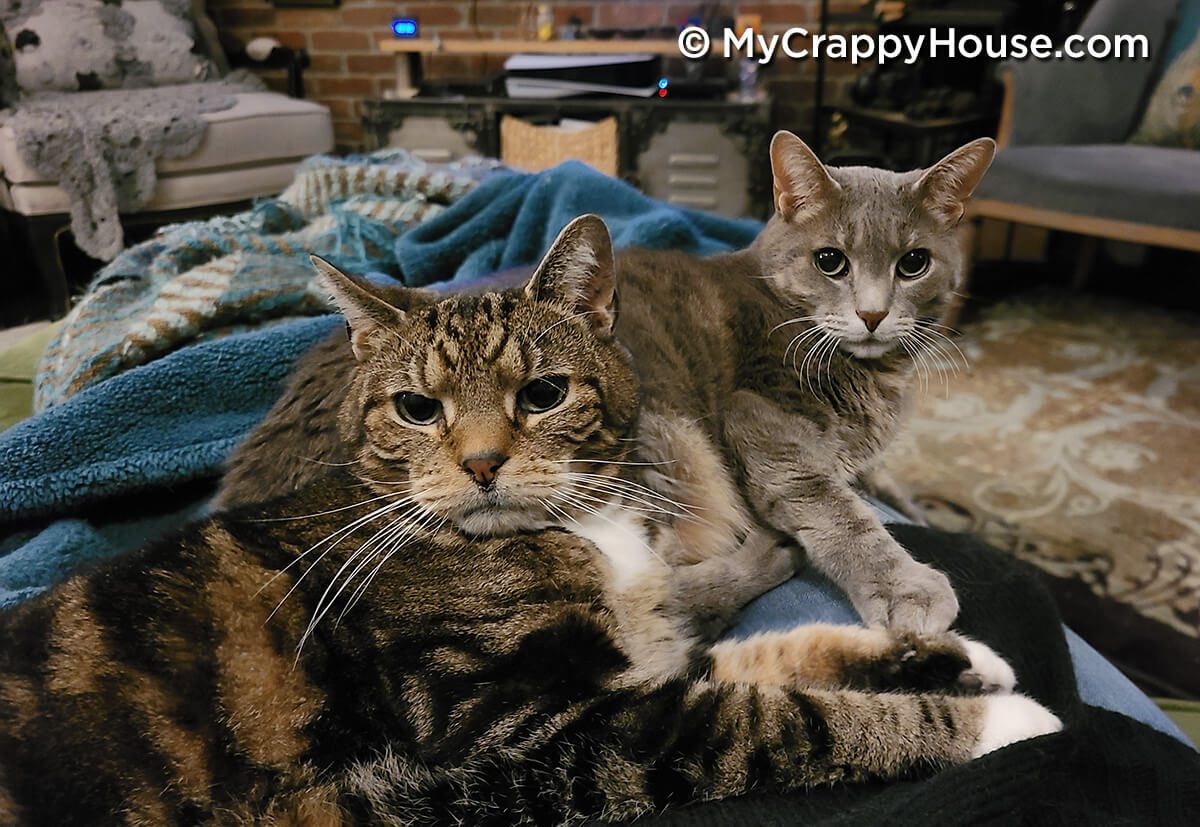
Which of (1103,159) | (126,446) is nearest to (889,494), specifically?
(126,446)

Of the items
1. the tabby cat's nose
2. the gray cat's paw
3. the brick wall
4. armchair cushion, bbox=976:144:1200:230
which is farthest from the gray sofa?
the brick wall

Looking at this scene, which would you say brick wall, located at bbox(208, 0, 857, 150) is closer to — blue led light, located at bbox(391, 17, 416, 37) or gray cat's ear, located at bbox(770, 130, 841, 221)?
blue led light, located at bbox(391, 17, 416, 37)

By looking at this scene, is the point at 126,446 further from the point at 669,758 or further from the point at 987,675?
the point at 987,675

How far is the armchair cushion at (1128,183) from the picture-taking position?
6.11 feet

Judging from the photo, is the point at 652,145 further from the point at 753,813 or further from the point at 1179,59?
the point at 753,813

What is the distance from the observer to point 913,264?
779mm

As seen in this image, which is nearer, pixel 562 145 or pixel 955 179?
pixel 955 179

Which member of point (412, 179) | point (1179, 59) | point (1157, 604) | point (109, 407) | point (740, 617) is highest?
point (1179, 59)

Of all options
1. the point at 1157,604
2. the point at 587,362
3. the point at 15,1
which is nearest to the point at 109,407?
the point at 587,362

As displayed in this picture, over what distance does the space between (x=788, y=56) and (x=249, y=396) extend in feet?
2.44

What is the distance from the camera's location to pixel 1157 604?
1.37 m

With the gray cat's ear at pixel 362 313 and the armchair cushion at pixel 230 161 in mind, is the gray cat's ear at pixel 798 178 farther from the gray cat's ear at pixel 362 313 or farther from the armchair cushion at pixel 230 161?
the armchair cushion at pixel 230 161

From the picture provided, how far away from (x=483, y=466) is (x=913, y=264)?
0.45m

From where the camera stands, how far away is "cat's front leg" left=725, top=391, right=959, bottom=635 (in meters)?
0.72
